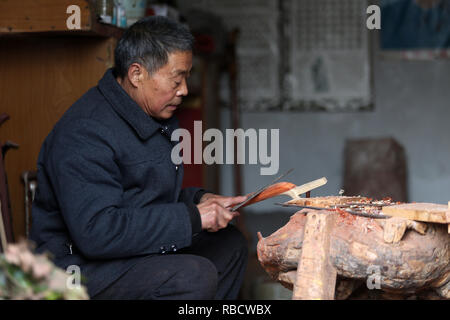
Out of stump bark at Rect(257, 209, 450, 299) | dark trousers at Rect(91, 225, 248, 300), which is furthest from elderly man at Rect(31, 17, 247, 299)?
stump bark at Rect(257, 209, 450, 299)

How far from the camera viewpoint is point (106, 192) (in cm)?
193

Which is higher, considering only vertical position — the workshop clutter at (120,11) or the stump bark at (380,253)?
the workshop clutter at (120,11)

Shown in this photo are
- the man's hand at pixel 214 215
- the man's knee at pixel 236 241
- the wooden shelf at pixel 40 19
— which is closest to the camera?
the man's hand at pixel 214 215

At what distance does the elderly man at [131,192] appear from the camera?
191cm

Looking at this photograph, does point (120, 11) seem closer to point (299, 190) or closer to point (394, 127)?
point (299, 190)

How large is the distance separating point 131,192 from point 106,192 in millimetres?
202

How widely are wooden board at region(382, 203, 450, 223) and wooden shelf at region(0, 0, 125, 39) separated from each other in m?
1.55

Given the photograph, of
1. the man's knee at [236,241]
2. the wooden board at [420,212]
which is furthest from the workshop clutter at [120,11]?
the wooden board at [420,212]

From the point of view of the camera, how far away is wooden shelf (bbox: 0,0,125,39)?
2609mm

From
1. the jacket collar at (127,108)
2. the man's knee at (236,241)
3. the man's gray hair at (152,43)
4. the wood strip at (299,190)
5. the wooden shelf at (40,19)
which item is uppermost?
the wooden shelf at (40,19)

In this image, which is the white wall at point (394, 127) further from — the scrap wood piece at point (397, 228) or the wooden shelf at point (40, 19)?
the scrap wood piece at point (397, 228)

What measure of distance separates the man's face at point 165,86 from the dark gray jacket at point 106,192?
2.7 inches

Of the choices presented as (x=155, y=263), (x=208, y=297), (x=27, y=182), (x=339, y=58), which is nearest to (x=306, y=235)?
(x=208, y=297)

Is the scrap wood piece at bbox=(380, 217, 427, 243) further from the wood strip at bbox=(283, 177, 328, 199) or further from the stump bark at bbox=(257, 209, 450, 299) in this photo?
the wood strip at bbox=(283, 177, 328, 199)
